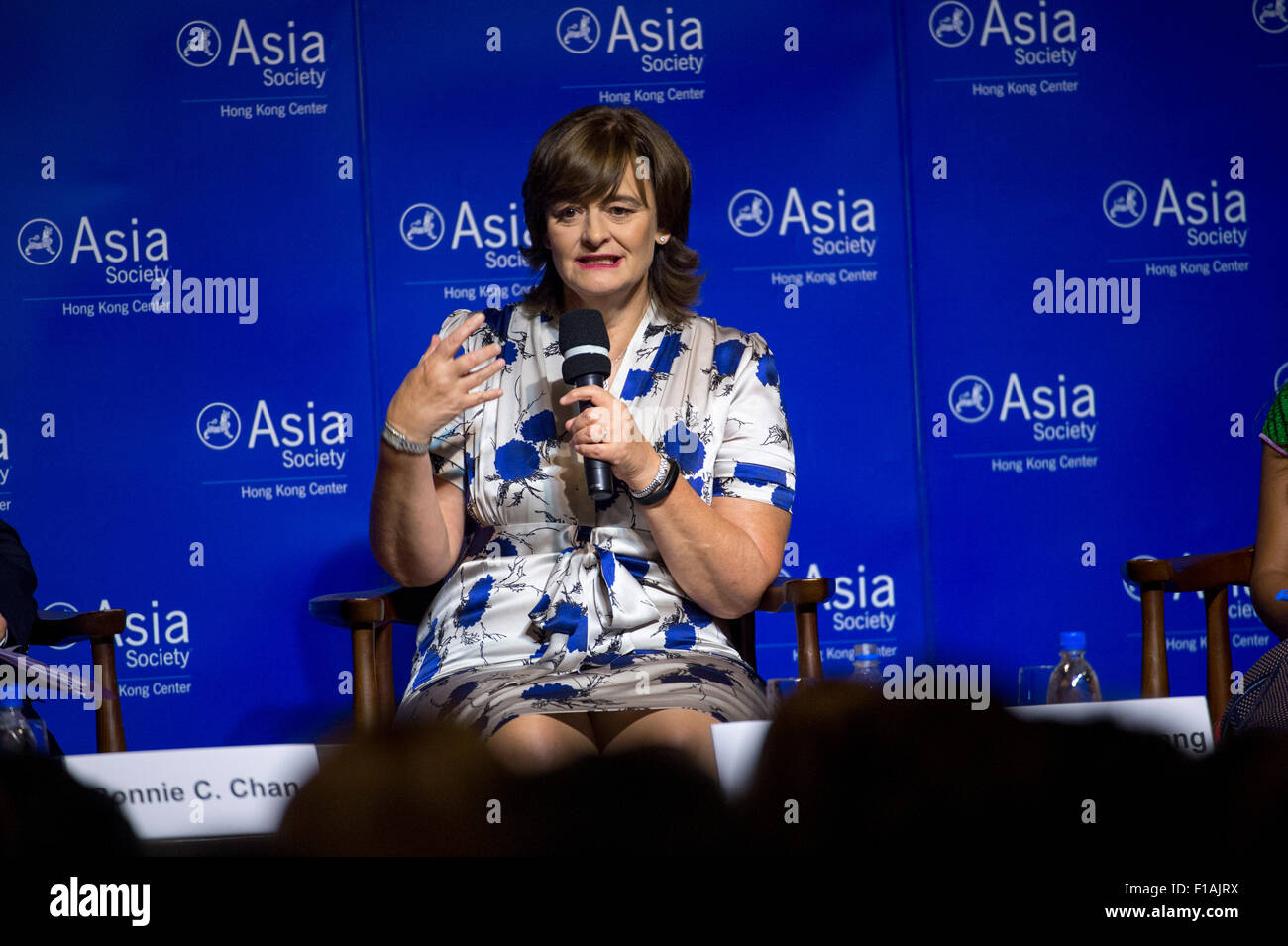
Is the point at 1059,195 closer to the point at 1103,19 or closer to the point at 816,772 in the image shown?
the point at 1103,19

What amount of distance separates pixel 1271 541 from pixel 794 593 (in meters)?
0.76

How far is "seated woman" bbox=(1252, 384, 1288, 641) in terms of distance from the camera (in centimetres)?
181

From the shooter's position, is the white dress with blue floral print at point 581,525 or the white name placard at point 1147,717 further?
the white dress with blue floral print at point 581,525

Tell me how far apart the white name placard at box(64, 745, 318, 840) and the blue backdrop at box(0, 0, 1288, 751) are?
2613mm

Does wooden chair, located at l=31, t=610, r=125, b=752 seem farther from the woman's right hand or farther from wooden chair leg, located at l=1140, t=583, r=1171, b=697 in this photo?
wooden chair leg, located at l=1140, t=583, r=1171, b=697

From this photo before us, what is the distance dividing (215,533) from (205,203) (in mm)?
963

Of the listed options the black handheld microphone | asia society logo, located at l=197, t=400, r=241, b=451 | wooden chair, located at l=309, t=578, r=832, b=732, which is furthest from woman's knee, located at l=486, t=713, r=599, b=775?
asia society logo, located at l=197, t=400, r=241, b=451

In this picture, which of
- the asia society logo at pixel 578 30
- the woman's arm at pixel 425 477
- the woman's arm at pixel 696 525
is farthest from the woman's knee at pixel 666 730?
the asia society logo at pixel 578 30

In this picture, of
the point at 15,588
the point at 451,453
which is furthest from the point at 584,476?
the point at 15,588

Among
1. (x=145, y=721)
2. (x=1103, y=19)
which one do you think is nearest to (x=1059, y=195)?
(x=1103, y=19)

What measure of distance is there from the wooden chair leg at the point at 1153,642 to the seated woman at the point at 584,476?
0.81 m

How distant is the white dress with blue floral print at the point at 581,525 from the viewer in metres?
1.70

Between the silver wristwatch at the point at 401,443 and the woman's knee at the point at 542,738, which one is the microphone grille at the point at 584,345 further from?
the woman's knee at the point at 542,738
